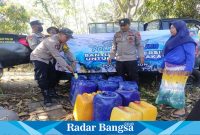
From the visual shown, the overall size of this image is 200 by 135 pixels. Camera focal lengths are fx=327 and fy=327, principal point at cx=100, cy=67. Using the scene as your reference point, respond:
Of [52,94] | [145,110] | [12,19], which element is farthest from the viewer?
[12,19]

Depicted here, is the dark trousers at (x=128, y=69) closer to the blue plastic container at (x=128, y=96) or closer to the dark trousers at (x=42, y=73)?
the dark trousers at (x=42, y=73)

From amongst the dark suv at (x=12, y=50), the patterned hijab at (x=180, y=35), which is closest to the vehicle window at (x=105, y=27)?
the dark suv at (x=12, y=50)

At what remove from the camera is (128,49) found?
20.9 feet

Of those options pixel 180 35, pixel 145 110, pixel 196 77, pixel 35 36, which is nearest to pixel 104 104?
pixel 145 110

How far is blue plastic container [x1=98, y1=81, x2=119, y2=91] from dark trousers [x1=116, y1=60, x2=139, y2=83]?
0.87 m

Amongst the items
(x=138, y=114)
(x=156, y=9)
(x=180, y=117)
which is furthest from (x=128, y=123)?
(x=156, y=9)

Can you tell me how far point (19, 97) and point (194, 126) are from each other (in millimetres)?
4971

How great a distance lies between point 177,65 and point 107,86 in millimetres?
1224

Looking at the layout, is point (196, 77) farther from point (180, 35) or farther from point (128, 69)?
point (180, 35)

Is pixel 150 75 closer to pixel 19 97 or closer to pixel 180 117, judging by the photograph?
pixel 180 117

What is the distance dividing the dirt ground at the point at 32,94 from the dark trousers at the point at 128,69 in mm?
590

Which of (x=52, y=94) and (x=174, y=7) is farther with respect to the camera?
(x=174, y=7)

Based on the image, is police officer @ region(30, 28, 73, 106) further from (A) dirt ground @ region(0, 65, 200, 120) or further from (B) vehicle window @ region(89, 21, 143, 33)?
(B) vehicle window @ region(89, 21, 143, 33)

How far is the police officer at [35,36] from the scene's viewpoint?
6832mm
